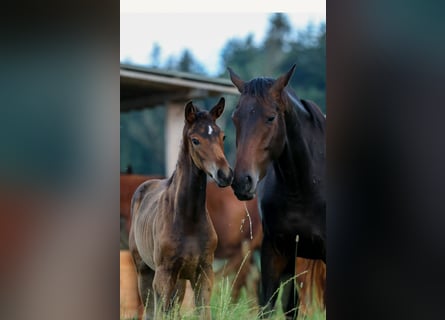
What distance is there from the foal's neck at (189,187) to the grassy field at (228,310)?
0.43m

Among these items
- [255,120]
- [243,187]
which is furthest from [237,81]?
[243,187]

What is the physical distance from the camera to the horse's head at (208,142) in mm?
4926

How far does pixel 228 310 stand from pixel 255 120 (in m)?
1.10

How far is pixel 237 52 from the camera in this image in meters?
5.00

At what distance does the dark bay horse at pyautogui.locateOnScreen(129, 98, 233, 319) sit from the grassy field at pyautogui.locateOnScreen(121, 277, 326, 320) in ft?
0.14

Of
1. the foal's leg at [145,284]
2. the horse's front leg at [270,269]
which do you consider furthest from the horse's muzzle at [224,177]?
the foal's leg at [145,284]

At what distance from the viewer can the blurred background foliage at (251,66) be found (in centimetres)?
497

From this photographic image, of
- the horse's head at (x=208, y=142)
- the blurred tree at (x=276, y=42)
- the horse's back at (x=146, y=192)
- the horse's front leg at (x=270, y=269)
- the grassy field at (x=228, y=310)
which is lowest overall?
the grassy field at (x=228, y=310)

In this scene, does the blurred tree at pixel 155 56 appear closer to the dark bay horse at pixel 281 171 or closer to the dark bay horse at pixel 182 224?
the dark bay horse at pixel 182 224

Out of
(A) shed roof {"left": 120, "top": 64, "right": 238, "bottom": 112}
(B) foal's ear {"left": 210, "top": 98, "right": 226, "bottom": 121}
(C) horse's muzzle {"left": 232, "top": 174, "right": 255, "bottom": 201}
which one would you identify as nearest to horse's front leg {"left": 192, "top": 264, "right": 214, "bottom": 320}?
(C) horse's muzzle {"left": 232, "top": 174, "right": 255, "bottom": 201}

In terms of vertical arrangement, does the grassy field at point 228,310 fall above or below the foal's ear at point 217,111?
below

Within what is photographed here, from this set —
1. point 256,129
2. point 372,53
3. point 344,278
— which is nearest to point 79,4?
point 256,129

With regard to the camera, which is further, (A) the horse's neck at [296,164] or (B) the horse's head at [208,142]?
(A) the horse's neck at [296,164]

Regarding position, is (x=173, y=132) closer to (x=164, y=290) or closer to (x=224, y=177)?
(x=224, y=177)
